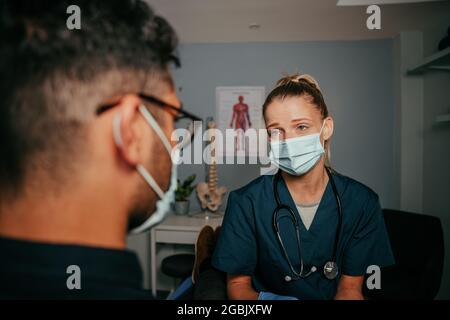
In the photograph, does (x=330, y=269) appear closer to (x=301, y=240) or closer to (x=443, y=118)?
(x=301, y=240)

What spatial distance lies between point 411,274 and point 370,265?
0.26 metres

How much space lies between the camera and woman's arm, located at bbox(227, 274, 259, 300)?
2.62ft

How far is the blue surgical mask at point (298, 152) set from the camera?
0.77 meters

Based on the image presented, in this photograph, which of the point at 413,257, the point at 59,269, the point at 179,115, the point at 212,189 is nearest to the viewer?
the point at 59,269

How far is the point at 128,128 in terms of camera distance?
1.83ft

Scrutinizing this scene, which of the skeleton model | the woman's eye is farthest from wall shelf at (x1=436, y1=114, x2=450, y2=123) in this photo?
the skeleton model

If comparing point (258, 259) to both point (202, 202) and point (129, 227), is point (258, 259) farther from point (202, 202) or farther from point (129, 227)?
point (129, 227)

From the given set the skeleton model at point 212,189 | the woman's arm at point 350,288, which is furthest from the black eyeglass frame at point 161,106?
the woman's arm at point 350,288

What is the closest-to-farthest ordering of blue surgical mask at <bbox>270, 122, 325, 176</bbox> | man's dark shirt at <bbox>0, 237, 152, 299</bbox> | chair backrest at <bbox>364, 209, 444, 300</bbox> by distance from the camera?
man's dark shirt at <bbox>0, 237, 152, 299</bbox> < blue surgical mask at <bbox>270, 122, 325, 176</bbox> < chair backrest at <bbox>364, 209, 444, 300</bbox>

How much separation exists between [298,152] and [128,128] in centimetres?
41

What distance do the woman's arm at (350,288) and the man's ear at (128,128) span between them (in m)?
0.60

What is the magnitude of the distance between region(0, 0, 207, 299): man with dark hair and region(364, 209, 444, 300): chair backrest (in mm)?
689

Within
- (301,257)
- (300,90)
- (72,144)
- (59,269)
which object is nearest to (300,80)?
(300,90)

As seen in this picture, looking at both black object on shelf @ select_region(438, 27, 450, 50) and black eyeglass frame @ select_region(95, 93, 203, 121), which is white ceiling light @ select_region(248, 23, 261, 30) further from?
black object on shelf @ select_region(438, 27, 450, 50)
